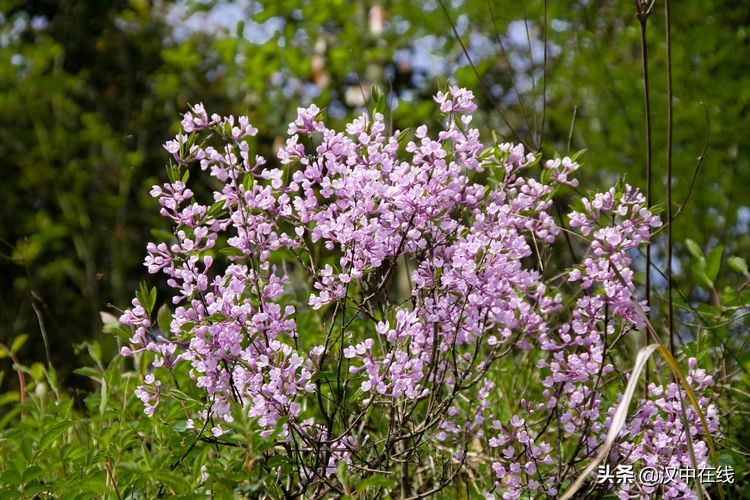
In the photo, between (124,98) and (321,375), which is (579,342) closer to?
(321,375)

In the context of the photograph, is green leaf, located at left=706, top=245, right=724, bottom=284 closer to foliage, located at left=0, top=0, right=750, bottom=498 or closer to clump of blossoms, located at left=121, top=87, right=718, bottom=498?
foliage, located at left=0, top=0, right=750, bottom=498

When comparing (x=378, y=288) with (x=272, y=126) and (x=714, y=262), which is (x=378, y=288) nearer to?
(x=714, y=262)

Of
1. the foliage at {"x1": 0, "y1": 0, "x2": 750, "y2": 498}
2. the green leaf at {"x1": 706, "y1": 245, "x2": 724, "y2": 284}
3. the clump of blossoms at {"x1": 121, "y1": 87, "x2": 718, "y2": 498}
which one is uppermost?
the foliage at {"x1": 0, "y1": 0, "x2": 750, "y2": 498}

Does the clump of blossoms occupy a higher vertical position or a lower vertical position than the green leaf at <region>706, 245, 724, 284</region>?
lower

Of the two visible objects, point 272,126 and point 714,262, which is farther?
point 272,126

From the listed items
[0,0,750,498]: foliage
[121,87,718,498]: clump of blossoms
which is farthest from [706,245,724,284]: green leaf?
[121,87,718,498]: clump of blossoms

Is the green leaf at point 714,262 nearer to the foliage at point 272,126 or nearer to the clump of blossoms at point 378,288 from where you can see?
the foliage at point 272,126

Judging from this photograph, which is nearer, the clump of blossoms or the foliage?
the clump of blossoms

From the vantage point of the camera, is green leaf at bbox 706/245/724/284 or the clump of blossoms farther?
green leaf at bbox 706/245/724/284

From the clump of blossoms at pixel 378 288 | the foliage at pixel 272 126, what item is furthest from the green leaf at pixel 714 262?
the clump of blossoms at pixel 378 288

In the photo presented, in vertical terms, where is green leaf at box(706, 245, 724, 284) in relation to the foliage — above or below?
below

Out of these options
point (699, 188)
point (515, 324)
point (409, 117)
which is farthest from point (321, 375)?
point (409, 117)

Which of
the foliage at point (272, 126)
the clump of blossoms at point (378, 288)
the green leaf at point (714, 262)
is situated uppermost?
the foliage at point (272, 126)

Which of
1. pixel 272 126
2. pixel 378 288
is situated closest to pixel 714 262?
pixel 378 288
